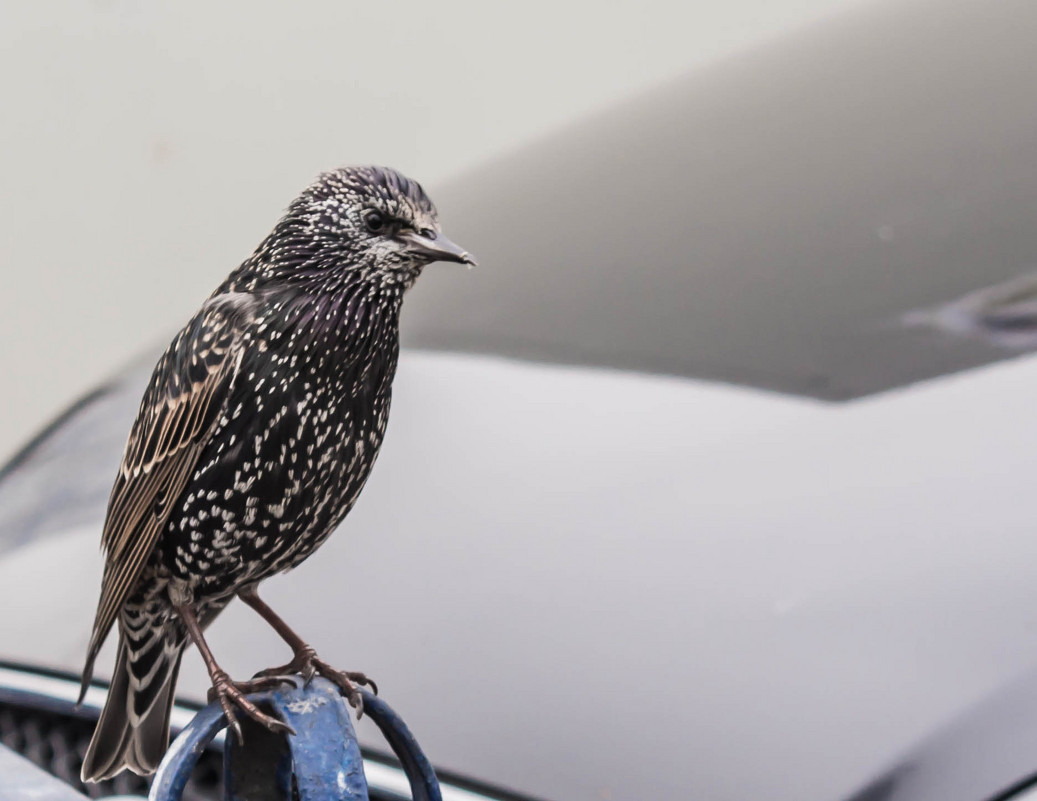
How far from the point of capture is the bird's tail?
6.38 ft

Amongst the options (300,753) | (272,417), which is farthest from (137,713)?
(300,753)

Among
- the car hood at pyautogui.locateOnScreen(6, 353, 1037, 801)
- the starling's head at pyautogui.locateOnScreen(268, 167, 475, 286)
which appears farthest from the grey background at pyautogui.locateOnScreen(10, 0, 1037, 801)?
the starling's head at pyautogui.locateOnScreen(268, 167, 475, 286)

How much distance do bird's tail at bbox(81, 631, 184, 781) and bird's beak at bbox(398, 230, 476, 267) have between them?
0.65 metres

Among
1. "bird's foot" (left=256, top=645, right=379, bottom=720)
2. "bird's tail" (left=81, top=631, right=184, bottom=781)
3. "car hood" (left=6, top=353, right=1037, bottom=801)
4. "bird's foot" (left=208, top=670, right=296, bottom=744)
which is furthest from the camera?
"bird's tail" (left=81, top=631, right=184, bottom=781)

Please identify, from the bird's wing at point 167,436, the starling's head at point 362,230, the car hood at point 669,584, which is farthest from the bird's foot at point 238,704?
the starling's head at point 362,230

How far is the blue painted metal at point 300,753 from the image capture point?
142cm

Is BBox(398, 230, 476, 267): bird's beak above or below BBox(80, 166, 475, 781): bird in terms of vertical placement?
above

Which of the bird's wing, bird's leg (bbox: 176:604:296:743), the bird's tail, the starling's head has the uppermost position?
the starling's head

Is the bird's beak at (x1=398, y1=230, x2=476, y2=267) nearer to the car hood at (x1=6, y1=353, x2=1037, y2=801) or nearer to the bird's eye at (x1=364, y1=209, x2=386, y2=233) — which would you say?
the bird's eye at (x1=364, y1=209, x2=386, y2=233)

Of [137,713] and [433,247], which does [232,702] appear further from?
[433,247]

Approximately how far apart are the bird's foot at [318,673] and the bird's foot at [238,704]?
20mm

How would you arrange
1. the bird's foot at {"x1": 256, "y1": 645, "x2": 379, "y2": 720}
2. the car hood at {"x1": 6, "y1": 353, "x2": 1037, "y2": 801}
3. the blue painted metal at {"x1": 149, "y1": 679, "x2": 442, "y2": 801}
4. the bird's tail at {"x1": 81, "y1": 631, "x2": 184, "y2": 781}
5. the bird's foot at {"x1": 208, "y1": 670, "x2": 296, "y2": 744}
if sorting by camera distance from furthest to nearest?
the bird's tail at {"x1": 81, "y1": 631, "x2": 184, "y2": 781} < the car hood at {"x1": 6, "y1": 353, "x2": 1037, "y2": 801} < the bird's foot at {"x1": 256, "y1": 645, "x2": 379, "y2": 720} < the bird's foot at {"x1": 208, "y1": 670, "x2": 296, "y2": 744} < the blue painted metal at {"x1": 149, "y1": 679, "x2": 442, "y2": 801}

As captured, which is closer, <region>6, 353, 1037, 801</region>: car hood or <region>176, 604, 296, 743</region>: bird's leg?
<region>176, 604, 296, 743</region>: bird's leg

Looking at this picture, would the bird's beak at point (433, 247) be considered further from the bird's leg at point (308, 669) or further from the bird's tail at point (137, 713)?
the bird's tail at point (137, 713)
